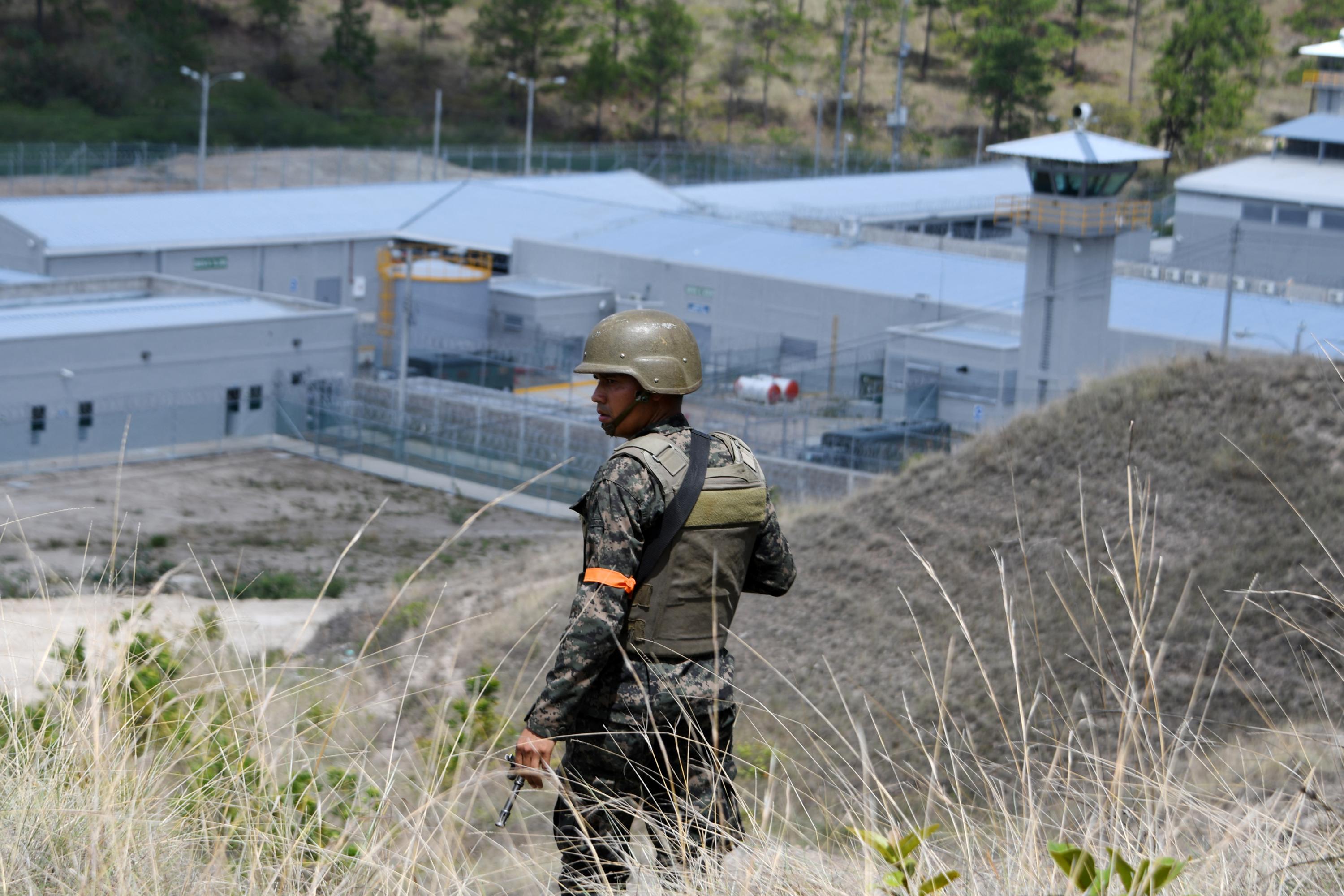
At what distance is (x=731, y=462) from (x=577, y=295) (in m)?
32.0

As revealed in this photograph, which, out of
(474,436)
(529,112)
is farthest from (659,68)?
(474,436)

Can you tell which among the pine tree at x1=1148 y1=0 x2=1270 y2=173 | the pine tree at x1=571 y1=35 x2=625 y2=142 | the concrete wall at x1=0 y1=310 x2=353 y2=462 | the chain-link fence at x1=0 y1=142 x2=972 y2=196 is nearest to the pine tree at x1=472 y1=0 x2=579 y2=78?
the pine tree at x1=571 y1=35 x2=625 y2=142

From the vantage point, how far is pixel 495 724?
729 centimetres

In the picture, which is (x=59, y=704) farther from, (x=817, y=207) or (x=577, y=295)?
(x=817, y=207)

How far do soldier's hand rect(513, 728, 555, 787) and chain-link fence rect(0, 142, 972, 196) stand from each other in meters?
46.3

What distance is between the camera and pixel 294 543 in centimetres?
2281

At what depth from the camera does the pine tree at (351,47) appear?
237ft

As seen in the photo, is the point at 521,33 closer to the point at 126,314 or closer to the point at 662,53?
the point at 662,53

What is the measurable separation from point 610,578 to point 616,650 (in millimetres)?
225

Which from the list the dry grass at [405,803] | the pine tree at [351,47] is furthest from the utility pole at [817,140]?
the dry grass at [405,803]

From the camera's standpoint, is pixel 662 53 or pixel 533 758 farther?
pixel 662 53

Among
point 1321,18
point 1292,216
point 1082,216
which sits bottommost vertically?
point 1082,216

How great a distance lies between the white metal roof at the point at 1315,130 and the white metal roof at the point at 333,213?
59.6ft

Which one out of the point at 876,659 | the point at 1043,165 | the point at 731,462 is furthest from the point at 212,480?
the point at 731,462
